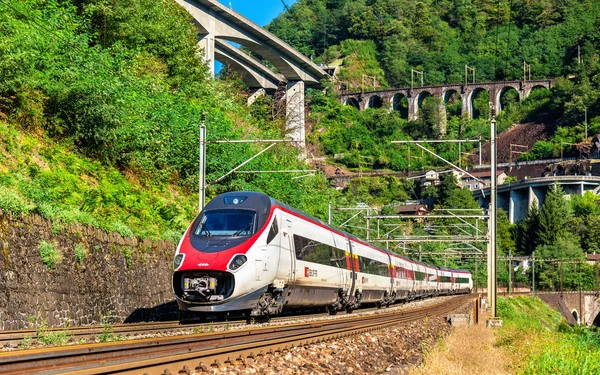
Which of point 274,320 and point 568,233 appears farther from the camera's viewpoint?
point 568,233

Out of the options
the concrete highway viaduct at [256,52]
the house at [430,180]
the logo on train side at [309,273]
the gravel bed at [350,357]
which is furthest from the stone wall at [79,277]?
the house at [430,180]

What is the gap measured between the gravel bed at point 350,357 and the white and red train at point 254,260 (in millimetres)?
2624

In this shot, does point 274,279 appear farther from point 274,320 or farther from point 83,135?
point 83,135

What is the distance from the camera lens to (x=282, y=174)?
51281mm

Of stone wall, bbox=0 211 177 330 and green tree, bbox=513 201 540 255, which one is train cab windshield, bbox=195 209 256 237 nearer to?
stone wall, bbox=0 211 177 330

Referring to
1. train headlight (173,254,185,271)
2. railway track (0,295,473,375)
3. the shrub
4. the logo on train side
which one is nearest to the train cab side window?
train headlight (173,254,185,271)

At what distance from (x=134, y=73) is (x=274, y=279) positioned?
2289 cm

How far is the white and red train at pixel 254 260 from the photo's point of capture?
20438 mm

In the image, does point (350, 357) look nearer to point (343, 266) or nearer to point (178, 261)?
point (178, 261)

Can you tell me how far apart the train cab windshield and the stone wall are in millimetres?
3948

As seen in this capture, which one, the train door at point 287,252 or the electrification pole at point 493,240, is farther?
the electrification pole at point 493,240

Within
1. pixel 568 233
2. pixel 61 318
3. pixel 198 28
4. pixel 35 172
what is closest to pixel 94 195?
pixel 35 172

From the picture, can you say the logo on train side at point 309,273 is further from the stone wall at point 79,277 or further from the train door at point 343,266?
the stone wall at point 79,277

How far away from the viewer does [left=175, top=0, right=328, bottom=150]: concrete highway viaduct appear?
66188 mm
